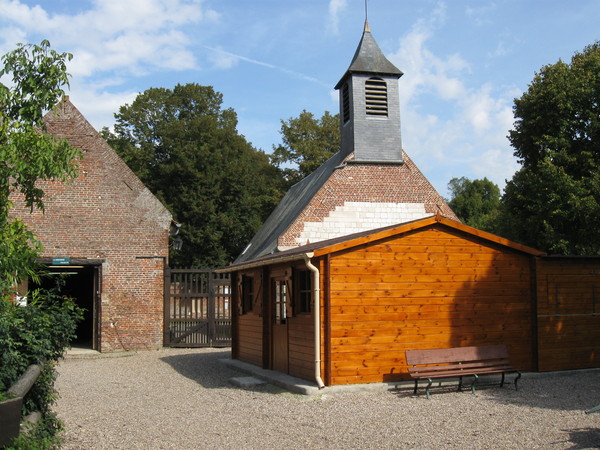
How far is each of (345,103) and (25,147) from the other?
665 inches

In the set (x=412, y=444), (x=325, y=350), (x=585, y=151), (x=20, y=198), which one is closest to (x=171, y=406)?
(x=325, y=350)

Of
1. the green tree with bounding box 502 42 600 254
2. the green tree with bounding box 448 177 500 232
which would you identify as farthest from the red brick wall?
the green tree with bounding box 448 177 500 232

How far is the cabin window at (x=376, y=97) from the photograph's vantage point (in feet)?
71.1

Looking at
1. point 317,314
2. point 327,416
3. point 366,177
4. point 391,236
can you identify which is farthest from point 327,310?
point 366,177

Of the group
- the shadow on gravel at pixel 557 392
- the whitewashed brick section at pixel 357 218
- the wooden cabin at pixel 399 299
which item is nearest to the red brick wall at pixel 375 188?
the whitewashed brick section at pixel 357 218

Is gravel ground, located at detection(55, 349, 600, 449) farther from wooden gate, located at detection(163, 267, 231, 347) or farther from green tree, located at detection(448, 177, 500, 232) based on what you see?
green tree, located at detection(448, 177, 500, 232)

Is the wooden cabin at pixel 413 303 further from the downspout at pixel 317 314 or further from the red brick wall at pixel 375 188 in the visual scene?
the red brick wall at pixel 375 188

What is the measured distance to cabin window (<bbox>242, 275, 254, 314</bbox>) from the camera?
14.8 metres

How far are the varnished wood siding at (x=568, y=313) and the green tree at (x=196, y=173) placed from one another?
27870mm

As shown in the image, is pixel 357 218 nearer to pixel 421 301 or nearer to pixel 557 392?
pixel 421 301

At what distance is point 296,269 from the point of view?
1134cm

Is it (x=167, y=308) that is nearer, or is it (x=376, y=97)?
(x=167, y=308)

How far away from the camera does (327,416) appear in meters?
8.38

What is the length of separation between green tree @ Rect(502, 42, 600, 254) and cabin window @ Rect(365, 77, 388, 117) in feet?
23.7
